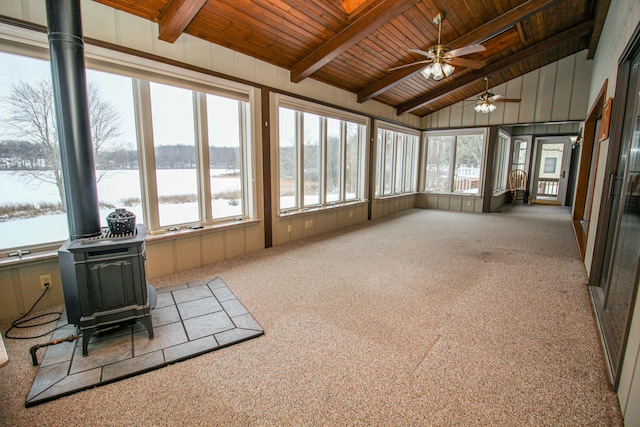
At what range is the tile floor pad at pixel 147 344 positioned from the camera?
1754 millimetres

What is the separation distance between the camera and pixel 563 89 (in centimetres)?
683

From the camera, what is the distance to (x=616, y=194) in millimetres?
2525

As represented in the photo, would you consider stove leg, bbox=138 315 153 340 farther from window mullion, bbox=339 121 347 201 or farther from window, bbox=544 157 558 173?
window, bbox=544 157 558 173

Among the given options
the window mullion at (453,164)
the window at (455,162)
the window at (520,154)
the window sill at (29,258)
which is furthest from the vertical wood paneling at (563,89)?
the window sill at (29,258)

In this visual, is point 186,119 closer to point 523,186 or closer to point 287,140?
point 287,140

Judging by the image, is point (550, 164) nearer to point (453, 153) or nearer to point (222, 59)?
point (453, 153)

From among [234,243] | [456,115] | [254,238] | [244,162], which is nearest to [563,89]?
[456,115]

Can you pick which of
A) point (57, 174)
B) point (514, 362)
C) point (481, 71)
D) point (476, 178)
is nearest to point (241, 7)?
point (57, 174)

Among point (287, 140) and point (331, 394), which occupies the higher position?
point (287, 140)

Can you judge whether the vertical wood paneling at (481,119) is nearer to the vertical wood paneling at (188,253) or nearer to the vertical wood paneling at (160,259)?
the vertical wood paneling at (188,253)

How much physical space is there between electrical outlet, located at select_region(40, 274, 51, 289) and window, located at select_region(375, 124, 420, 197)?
604 cm

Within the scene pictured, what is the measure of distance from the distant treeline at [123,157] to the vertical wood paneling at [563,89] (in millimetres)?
7516

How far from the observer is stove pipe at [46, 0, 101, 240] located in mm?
1906

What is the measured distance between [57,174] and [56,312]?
121 cm
